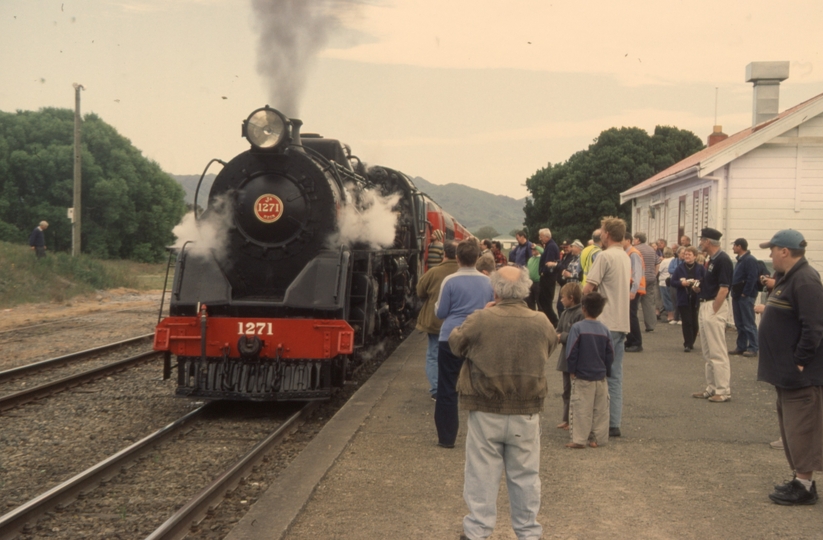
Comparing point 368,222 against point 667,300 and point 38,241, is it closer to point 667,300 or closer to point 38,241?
point 667,300

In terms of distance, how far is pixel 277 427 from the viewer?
26.3 ft

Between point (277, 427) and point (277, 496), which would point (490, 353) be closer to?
point (277, 496)

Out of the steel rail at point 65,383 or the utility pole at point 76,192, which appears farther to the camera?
the utility pole at point 76,192

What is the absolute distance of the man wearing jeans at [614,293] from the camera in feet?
23.1

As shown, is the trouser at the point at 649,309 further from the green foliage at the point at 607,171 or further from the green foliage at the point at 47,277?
the green foliage at the point at 607,171

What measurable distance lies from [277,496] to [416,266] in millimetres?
8368

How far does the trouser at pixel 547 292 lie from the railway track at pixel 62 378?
634 cm

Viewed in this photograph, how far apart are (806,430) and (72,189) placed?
57.5m

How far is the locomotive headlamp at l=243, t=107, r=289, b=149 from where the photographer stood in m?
8.69

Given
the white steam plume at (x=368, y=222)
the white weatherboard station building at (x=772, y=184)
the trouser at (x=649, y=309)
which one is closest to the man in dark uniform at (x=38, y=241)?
the white steam plume at (x=368, y=222)

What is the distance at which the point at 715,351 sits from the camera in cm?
824

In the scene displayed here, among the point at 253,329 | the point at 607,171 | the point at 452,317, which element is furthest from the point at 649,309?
the point at 607,171

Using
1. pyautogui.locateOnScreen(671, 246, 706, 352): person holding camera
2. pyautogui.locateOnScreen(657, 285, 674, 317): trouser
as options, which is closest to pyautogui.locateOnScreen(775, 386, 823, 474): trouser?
pyautogui.locateOnScreen(671, 246, 706, 352): person holding camera

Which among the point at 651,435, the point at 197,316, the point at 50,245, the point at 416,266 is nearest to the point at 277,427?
the point at 197,316
